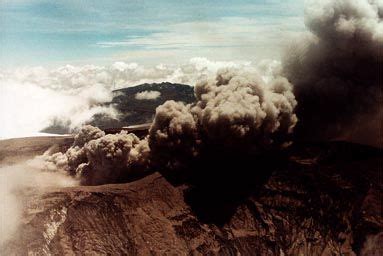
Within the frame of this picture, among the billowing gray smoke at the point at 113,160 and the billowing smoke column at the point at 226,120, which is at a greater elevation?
the billowing smoke column at the point at 226,120

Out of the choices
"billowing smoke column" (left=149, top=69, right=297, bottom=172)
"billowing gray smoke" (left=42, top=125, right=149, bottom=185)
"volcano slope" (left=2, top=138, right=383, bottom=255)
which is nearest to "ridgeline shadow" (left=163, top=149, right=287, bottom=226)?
"volcano slope" (left=2, top=138, right=383, bottom=255)

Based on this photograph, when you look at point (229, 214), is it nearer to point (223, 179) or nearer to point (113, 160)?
point (223, 179)

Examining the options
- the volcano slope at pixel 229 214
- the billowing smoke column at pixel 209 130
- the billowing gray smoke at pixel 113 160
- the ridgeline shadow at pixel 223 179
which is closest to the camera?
the volcano slope at pixel 229 214

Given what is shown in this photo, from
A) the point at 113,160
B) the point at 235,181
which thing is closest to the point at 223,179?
the point at 235,181

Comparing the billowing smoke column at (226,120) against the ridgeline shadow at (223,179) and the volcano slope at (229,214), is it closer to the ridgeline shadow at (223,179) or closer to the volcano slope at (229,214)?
the ridgeline shadow at (223,179)

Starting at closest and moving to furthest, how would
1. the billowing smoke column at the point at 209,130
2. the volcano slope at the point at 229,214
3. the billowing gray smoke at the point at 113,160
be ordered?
the volcano slope at the point at 229,214
the billowing smoke column at the point at 209,130
the billowing gray smoke at the point at 113,160

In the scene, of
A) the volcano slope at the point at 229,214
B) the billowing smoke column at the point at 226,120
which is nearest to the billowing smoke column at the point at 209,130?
the billowing smoke column at the point at 226,120

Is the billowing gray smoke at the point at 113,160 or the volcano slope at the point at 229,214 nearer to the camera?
the volcano slope at the point at 229,214
